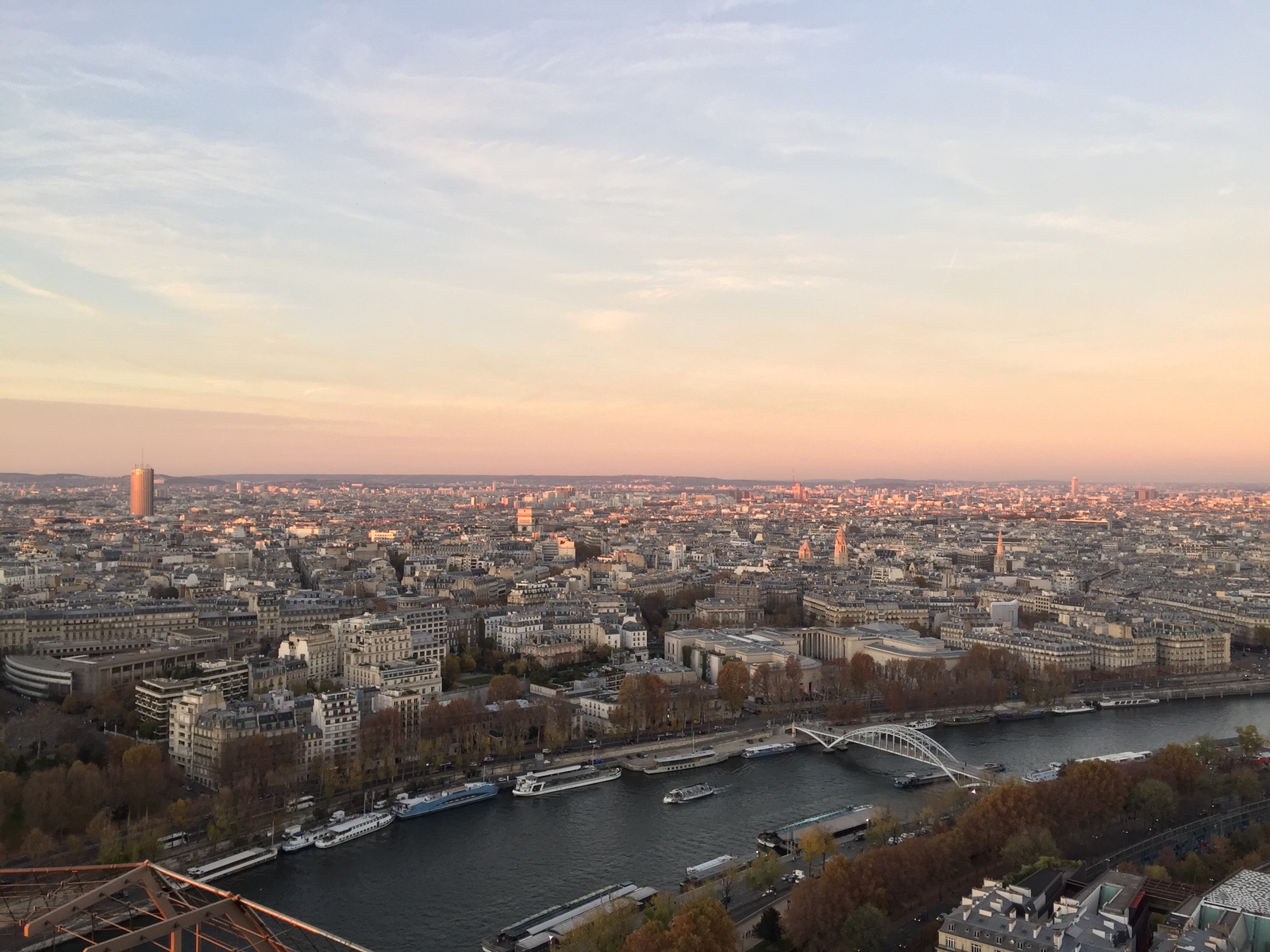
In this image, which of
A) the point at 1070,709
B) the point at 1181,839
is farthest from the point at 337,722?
the point at 1070,709

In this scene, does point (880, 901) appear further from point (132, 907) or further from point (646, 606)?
point (646, 606)

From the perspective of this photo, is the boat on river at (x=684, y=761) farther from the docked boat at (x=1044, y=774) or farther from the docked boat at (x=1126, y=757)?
the docked boat at (x=1126, y=757)

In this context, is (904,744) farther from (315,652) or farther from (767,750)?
(315,652)

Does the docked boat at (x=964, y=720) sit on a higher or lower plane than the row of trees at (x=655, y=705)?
lower

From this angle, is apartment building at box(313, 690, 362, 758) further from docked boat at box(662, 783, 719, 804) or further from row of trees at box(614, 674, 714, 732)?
docked boat at box(662, 783, 719, 804)

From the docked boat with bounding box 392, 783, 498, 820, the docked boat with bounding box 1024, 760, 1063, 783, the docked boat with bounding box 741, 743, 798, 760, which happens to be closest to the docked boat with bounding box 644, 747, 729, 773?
the docked boat with bounding box 741, 743, 798, 760

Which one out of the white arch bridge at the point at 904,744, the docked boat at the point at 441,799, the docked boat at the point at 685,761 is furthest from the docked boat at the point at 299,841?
the white arch bridge at the point at 904,744
